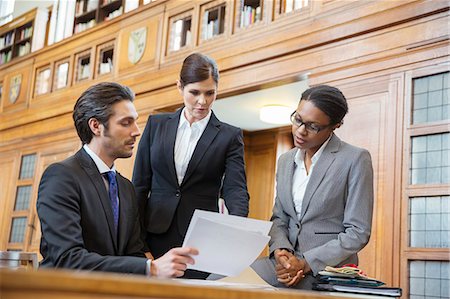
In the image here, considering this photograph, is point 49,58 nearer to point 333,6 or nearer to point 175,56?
point 175,56

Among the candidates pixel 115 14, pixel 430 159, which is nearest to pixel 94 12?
pixel 115 14

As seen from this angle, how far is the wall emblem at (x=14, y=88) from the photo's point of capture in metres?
9.97

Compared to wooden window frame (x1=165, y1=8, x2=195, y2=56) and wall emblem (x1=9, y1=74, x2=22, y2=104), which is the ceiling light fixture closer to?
wooden window frame (x1=165, y1=8, x2=195, y2=56)

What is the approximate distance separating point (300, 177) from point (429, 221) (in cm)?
195

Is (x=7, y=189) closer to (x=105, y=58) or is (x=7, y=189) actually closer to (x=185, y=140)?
(x=105, y=58)

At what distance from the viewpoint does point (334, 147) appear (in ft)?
9.11

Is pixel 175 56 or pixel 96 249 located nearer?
pixel 96 249

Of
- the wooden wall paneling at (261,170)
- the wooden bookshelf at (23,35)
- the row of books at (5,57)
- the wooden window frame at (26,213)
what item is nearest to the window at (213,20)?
the wooden wall paneling at (261,170)

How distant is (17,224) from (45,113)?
1.67m

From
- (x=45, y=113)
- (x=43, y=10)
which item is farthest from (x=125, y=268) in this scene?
(x=43, y=10)

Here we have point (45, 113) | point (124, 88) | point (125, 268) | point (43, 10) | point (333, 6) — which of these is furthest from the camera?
point (43, 10)

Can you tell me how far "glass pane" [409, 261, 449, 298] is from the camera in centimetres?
425

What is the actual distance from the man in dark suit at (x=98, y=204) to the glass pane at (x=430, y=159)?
255 cm

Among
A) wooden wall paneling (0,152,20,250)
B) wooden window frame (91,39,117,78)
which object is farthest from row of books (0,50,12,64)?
wooden window frame (91,39,117,78)
